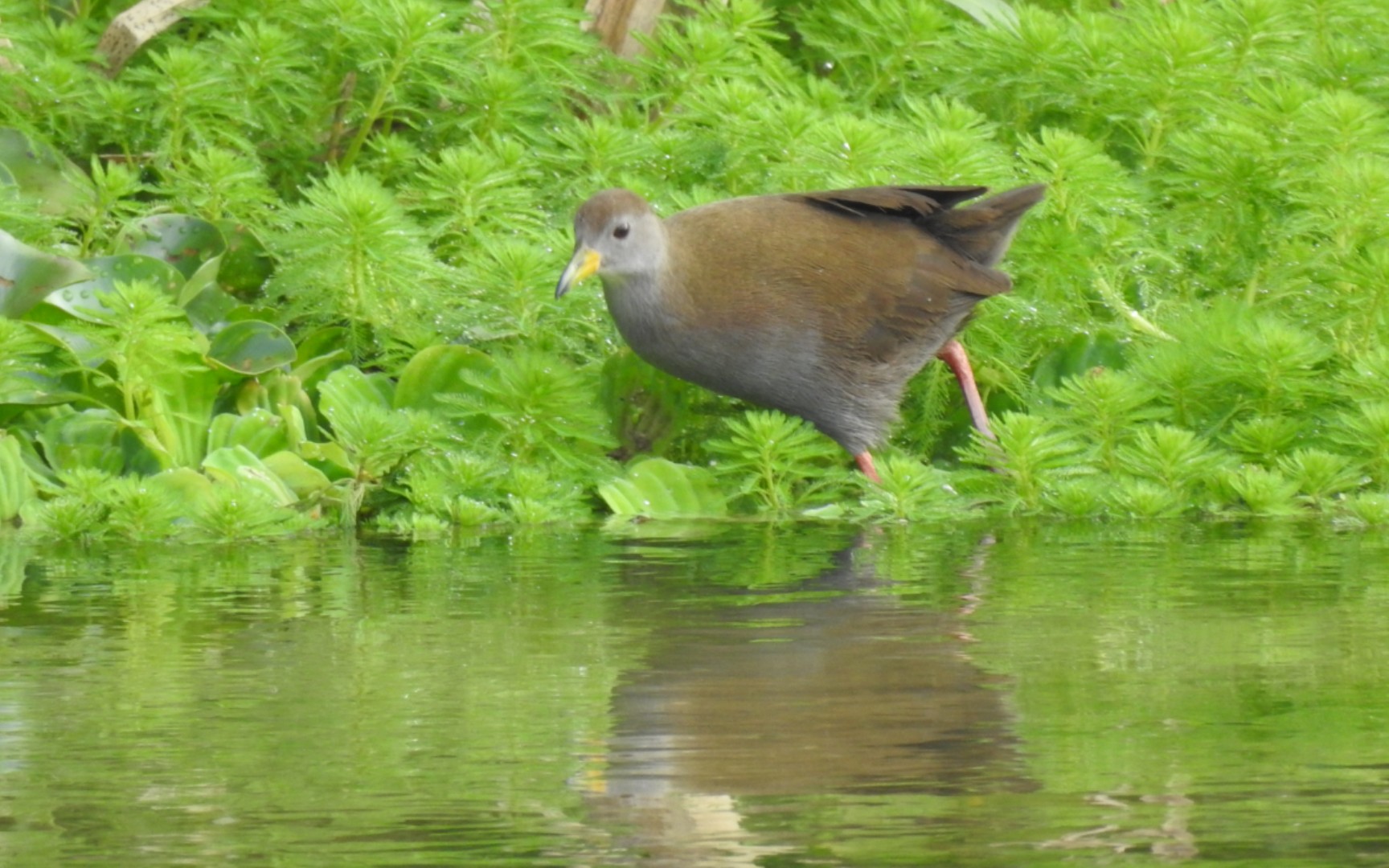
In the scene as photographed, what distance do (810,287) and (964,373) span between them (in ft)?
1.82

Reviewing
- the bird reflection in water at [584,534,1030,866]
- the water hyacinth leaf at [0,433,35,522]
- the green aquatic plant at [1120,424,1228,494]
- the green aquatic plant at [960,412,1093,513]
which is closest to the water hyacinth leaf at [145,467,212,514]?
the water hyacinth leaf at [0,433,35,522]

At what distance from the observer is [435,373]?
538 centimetres

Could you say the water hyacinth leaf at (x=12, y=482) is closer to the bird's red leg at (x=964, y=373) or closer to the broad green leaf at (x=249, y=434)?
the broad green leaf at (x=249, y=434)

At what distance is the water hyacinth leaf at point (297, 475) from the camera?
16.3 feet

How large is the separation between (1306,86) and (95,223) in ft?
12.0

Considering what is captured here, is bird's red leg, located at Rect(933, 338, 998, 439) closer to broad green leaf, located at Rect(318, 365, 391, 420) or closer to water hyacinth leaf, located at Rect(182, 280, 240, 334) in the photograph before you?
broad green leaf, located at Rect(318, 365, 391, 420)

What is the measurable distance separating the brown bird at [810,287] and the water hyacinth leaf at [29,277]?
1308mm

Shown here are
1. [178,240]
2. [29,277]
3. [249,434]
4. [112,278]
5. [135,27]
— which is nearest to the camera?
[249,434]

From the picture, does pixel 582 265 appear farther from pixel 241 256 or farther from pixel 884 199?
pixel 241 256

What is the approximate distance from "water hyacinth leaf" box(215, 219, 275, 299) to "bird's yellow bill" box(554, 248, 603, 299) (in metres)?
1.20

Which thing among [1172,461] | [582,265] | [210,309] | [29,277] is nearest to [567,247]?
[582,265]

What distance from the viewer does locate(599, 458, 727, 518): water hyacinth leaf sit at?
199 inches

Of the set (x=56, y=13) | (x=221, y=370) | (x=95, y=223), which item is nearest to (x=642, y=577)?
(x=221, y=370)

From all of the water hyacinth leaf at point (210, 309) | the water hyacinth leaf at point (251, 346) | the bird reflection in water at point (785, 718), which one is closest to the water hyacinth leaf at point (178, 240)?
the water hyacinth leaf at point (210, 309)
